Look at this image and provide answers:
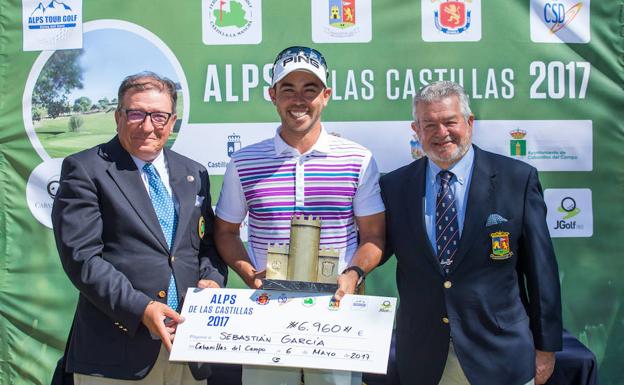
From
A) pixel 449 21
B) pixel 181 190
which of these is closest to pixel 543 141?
pixel 449 21

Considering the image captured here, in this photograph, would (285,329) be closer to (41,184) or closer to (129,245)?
(129,245)

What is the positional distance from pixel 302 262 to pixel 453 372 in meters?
0.77

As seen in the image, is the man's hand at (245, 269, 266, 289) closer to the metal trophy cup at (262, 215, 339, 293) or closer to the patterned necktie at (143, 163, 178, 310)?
the metal trophy cup at (262, 215, 339, 293)

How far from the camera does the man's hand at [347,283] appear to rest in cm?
249

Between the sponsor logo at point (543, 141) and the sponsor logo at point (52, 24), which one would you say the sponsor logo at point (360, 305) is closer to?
the sponsor logo at point (543, 141)

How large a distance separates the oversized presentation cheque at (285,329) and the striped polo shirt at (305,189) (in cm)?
25

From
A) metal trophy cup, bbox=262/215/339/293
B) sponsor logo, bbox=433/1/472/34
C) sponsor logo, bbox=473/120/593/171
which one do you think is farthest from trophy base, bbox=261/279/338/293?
sponsor logo, bbox=433/1/472/34

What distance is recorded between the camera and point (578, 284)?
14.2 feet

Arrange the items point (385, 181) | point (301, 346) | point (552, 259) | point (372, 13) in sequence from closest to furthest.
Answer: point (301, 346) → point (552, 259) → point (385, 181) → point (372, 13)

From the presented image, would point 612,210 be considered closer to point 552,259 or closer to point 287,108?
point 552,259

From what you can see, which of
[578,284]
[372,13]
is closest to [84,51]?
[372,13]

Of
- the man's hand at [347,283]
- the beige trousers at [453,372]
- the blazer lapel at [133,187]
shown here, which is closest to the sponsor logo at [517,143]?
the beige trousers at [453,372]

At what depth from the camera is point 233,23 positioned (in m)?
4.25

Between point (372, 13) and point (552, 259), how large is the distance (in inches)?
87.1
